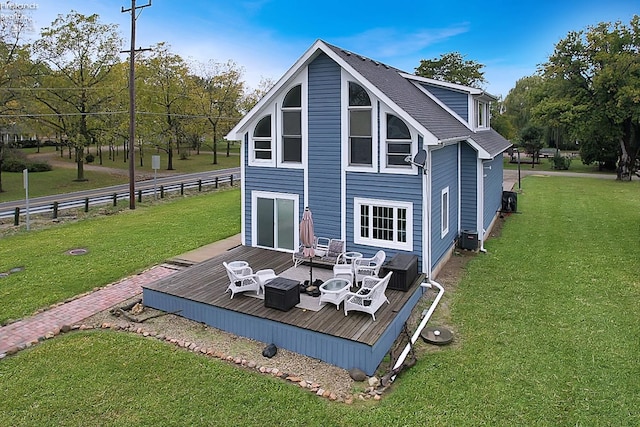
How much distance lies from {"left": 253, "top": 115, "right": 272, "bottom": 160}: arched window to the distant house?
0.03 m

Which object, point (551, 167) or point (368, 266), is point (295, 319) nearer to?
point (368, 266)

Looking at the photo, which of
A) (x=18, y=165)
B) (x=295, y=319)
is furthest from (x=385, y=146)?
(x=18, y=165)

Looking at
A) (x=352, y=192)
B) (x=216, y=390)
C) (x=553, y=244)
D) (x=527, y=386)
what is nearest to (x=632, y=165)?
(x=553, y=244)

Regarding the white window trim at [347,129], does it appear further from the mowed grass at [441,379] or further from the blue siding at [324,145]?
the mowed grass at [441,379]

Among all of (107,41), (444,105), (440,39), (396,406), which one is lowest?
(396,406)

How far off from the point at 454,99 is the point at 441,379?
11.9 meters

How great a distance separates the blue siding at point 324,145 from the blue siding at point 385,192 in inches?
15.0

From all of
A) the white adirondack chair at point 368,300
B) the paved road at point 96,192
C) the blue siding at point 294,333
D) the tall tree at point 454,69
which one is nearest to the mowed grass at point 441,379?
the blue siding at point 294,333

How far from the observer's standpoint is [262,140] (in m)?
13.5

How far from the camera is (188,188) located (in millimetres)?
30562

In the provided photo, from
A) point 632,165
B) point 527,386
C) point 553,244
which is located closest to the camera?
point 527,386

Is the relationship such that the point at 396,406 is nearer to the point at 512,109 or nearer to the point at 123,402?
the point at 123,402

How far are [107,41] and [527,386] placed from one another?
3417 cm

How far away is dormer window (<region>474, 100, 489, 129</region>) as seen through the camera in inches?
685
